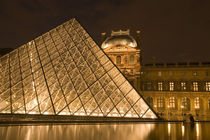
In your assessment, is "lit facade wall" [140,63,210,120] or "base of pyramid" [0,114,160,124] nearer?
"base of pyramid" [0,114,160,124]

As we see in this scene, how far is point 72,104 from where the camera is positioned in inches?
463

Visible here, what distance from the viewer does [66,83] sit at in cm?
1320

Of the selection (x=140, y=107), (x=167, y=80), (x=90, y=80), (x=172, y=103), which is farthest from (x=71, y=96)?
(x=167, y=80)

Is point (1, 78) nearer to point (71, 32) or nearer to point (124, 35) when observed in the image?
point (71, 32)

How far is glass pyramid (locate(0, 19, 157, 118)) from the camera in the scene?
38.3ft

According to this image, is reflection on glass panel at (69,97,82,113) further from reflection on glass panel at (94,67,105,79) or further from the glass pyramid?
reflection on glass panel at (94,67,105,79)

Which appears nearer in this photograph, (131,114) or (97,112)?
(97,112)

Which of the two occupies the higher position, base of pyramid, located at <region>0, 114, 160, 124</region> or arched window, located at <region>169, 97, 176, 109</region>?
arched window, located at <region>169, 97, 176, 109</region>

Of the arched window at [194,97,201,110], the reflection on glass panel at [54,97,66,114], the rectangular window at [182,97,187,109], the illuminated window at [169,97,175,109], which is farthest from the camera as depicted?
the rectangular window at [182,97,187,109]

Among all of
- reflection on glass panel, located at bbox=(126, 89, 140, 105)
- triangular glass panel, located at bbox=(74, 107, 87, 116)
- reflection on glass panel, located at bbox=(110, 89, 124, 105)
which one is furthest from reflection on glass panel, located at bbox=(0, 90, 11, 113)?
reflection on glass panel, located at bbox=(126, 89, 140, 105)

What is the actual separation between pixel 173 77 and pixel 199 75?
14.8 feet

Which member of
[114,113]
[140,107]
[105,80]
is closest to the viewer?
[114,113]

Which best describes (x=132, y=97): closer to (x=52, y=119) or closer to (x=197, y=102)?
(x=52, y=119)

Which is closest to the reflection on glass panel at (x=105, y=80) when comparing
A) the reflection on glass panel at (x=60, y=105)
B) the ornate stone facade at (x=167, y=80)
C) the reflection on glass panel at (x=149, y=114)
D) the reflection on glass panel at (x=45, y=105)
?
the reflection on glass panel at (x=60, y=105)
